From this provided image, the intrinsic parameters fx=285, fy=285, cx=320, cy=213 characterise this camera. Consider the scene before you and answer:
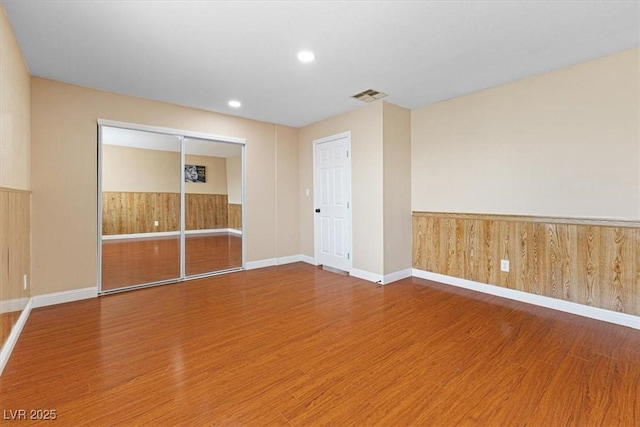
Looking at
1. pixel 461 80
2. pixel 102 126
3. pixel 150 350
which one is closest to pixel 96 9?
pixel 102 126

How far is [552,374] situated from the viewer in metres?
1.87

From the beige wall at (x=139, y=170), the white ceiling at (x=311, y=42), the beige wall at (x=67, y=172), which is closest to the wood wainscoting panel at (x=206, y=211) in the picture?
the beige wall at (x=139, y=170)

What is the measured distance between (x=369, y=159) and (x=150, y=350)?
127 inches

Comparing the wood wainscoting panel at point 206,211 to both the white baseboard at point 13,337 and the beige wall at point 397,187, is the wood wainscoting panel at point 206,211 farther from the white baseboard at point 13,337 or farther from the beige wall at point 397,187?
the beige wall at point 397,187

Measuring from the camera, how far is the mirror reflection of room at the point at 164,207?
11.9 feet

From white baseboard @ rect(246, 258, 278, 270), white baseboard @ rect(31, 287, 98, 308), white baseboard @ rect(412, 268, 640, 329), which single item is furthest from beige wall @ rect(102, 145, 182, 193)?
white baseboard @ rect(412, 268, 640, 329)

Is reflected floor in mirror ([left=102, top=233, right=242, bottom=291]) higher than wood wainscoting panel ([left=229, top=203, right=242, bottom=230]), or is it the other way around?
wood wainscoting panel ([left=229, top=203, right=242, bottom=230])

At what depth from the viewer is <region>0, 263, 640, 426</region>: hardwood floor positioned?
5.08 feet

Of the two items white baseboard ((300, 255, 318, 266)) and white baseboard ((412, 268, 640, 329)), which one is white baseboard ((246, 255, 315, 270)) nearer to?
white baseboard ((300, 255, 318, 266))

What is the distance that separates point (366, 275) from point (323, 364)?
2168mm

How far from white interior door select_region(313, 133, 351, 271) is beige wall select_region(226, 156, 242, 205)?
1.27 metres

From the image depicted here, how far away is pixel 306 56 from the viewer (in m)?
2.62

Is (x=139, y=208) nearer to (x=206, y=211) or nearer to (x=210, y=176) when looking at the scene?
(x=206, y=211)

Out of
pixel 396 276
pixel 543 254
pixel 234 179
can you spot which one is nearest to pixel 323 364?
pixel 396 276
